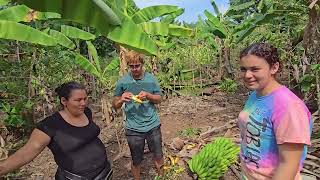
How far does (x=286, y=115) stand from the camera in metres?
1.74

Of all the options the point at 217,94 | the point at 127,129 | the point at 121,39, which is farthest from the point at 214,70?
the point at 121,39

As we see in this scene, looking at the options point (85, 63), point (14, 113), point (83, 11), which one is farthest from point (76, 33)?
point (83, 11)

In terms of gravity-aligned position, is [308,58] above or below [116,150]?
above

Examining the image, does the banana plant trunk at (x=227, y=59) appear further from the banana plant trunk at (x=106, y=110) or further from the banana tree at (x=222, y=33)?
the banana plant trunk at (x=106, y=110)

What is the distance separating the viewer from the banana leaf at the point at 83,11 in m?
1.82

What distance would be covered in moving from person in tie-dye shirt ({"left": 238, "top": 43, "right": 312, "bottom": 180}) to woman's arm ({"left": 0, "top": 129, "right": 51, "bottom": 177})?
1.25 m

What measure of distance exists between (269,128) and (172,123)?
19.1 feet

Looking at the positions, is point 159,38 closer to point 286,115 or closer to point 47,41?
point 47,41

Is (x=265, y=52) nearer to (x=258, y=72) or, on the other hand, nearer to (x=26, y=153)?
(x=258, y=72)

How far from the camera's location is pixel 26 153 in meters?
2.32

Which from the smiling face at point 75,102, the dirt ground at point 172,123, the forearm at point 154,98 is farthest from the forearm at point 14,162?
the dirt ground at point 172,123

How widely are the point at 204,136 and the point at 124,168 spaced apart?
139cm

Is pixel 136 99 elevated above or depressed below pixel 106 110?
above

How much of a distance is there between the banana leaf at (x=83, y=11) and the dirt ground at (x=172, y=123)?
304cm
